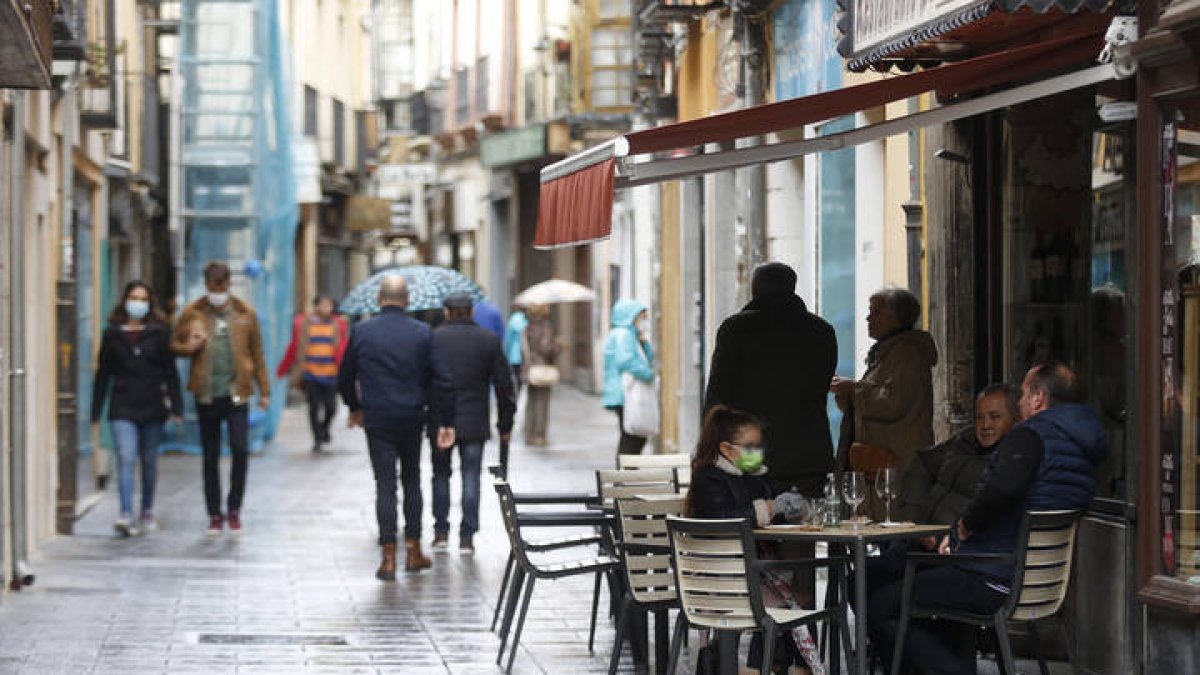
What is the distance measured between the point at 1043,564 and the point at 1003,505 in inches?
11.1

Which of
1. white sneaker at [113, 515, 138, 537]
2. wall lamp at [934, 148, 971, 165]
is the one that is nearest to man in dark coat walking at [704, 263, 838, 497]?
wall lamp at [934, 148, 971, 165]

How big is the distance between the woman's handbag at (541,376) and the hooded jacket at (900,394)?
17192 mm

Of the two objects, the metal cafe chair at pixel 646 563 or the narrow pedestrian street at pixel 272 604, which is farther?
the narrow pedestrian street at pixel 272 604

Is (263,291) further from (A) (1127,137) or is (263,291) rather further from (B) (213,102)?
(A) (1127,137)

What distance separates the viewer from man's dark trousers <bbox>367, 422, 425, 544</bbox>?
612 inches

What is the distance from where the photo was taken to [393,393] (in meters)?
15.7

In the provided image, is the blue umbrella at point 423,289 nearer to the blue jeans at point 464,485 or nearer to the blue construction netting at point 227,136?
the blue jeans at point 464,485

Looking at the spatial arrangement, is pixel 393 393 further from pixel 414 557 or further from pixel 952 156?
pixel 952 156

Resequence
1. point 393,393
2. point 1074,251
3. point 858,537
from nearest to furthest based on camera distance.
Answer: point 858,537
point 1074,251
point 393,393

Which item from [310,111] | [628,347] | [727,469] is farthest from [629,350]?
[310,111]

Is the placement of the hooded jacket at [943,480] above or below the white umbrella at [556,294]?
below

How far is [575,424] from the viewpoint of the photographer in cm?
3434

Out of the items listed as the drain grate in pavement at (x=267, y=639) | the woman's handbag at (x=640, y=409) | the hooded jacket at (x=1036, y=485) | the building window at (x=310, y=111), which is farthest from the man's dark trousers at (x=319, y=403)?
the hooded jacket at (x=1036, y=485)

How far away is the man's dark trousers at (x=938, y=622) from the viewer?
9727 millimetres
